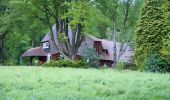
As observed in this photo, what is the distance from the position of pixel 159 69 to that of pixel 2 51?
32778 millimetres

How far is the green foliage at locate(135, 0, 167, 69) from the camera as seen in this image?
2436 cm

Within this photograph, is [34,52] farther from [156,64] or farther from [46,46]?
[156,64]

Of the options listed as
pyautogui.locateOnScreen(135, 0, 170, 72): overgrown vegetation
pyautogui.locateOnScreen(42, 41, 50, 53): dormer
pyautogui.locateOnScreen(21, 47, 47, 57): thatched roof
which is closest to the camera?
pyautogui.locateOnScreen(135, 0, 170, 72): overgrown vegetation

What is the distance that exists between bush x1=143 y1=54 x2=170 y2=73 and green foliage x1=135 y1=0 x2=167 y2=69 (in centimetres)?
122

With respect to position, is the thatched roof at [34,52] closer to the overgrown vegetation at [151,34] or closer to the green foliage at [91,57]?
the green foliage at [91,57]

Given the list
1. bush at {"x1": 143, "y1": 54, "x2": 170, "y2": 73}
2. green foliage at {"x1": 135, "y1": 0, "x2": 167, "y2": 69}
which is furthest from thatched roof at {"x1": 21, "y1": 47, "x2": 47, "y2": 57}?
bush at {"x1": 143, "y1": 54, "x2": 170, "y2": 73}

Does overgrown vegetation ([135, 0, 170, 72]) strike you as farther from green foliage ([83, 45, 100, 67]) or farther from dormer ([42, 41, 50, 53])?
dormer ([42, 41, 50, 53])

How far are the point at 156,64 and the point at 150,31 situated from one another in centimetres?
325

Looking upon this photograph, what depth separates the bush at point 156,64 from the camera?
2261cm

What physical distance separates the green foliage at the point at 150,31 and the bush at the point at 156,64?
1.22 meters

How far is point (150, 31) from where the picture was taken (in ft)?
81.9

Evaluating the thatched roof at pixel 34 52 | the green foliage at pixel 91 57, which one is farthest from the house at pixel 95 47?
the green foliage at pixel 91 57

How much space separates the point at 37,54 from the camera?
53531mm

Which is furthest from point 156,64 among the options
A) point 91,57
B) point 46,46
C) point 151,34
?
point 46,46
